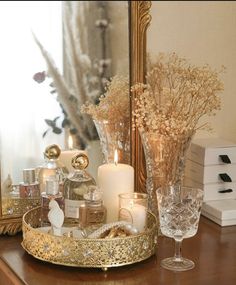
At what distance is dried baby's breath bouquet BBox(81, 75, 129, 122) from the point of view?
50.8 inches

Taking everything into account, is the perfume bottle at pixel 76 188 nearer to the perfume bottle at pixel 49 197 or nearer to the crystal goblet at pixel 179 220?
the perfume bottle at pixel 49 197

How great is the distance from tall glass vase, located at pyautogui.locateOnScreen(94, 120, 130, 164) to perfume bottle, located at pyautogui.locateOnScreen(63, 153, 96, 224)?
118mm

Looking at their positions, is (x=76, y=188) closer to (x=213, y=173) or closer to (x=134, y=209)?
(x=134, y=209)

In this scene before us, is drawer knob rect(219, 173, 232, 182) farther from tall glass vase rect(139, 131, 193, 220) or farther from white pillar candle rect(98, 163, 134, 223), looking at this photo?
white pillar candle rect(98, 163, 134, 223)

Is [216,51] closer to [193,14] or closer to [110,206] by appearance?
[193,14]

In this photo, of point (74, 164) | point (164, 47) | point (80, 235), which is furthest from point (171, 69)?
point (80, 235)

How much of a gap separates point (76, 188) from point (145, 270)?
0.82 ft

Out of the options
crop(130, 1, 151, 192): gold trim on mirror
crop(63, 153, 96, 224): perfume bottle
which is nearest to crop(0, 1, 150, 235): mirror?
crop(130, 1, 151, 192): gold trim on mirror

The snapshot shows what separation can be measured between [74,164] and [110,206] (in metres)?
0.12

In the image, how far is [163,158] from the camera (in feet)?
4.03

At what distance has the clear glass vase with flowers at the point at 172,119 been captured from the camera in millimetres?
1202

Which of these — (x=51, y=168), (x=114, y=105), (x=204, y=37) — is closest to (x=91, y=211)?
(x=51, y=168)

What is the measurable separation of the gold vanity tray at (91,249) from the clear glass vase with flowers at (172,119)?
0.21 metres

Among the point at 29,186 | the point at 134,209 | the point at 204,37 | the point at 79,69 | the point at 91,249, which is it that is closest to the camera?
the point at 91,249
